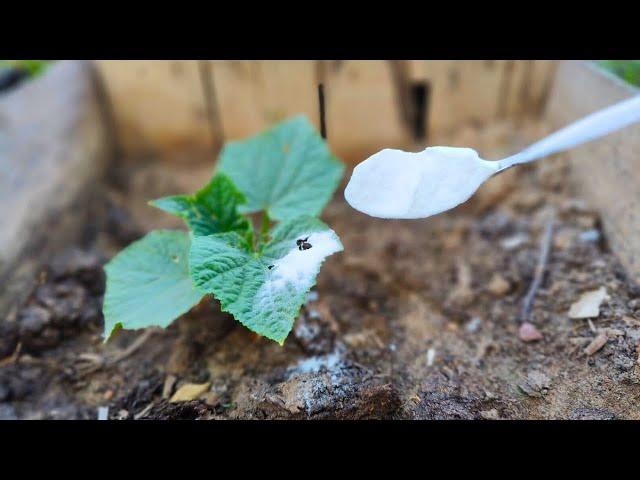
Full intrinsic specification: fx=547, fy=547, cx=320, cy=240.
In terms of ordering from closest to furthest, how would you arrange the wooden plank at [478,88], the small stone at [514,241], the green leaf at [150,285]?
1. the green leaf at [150,285]
2. the small stone at [514,241]
3. the wooden plank at [478,88]

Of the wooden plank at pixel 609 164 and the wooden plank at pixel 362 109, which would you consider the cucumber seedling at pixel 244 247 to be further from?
the wooden plank at pixel 609 164

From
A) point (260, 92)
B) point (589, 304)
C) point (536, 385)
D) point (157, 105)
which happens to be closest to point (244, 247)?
point (536, 385)

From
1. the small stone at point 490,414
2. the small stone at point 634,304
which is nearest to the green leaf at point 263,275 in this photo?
the small stone at point 490,414

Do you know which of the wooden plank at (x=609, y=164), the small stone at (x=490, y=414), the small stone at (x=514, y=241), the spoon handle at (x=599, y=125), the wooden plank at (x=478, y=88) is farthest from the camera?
the wooden plank at (x=478, y=88)

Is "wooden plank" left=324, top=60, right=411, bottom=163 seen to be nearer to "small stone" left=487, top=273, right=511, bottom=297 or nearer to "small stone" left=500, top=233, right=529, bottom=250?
"small stone" left=500, top=233, right=529, bottom=250

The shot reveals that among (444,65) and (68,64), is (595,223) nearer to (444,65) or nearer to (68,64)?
(444,65)

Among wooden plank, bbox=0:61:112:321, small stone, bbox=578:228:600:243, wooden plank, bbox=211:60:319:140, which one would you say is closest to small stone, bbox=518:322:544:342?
small stone, bbox=578:228:600:243
